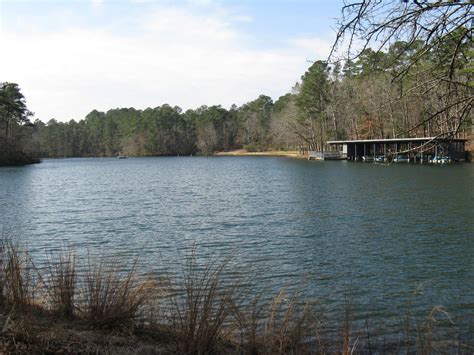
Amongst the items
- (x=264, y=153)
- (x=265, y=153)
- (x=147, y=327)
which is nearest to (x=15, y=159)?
(x=265, y=153)

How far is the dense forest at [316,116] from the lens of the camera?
17.2ft

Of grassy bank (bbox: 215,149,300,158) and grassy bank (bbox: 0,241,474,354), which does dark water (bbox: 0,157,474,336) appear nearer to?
grassy bank (bbox: 0,241,474,354)

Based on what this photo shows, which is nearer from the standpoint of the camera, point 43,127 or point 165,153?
point 165,153

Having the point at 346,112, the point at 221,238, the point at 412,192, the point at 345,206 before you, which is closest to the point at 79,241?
the point at 221,238

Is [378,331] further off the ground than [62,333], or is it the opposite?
[62,333]

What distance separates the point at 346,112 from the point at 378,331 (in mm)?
82665

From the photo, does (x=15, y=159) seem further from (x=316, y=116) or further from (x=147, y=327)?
(x=147, y=327)

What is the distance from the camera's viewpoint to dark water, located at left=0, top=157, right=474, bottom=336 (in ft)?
37.7

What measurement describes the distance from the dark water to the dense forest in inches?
132

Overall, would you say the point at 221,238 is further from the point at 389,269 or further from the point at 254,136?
the point at 254,136

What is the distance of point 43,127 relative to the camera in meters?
184

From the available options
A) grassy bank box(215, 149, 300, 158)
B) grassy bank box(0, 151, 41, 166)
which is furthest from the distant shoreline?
grassy bank box(0, 151, 41, 166)

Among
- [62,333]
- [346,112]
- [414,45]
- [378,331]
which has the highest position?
[346,112]

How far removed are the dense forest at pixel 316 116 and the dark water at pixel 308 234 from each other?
3.36m
